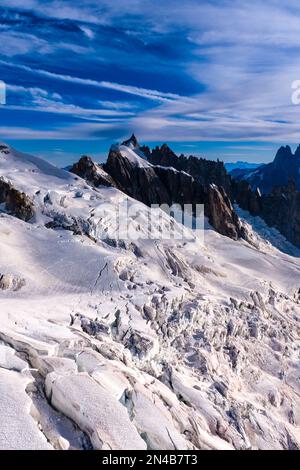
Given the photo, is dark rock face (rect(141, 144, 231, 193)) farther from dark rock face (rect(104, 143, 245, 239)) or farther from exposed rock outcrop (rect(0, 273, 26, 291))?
exposed rock outcrop (rect(0, 273, 26, 291))

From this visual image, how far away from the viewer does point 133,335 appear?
37906 mm

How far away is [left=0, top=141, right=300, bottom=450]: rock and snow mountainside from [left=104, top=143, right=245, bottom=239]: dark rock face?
94.2ft

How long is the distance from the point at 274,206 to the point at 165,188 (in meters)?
56.0

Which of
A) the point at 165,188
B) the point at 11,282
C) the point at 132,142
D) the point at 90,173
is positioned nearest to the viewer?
the point at 11,282

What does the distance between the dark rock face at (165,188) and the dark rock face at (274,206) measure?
37.4 m

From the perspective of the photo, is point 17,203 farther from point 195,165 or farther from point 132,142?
point 195,165

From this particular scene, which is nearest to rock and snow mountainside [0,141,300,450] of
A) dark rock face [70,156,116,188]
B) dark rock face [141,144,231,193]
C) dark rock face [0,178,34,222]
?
dark rock face [0,178,34,222]

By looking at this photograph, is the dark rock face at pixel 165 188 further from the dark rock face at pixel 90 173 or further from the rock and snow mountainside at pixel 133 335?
the rock and snow mountainside at pixel 133 335

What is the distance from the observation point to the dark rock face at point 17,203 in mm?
63188

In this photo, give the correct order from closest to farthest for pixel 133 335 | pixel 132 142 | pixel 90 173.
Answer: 1. pixel 133 335
2. pixel 90 173
3. pixel 132 142

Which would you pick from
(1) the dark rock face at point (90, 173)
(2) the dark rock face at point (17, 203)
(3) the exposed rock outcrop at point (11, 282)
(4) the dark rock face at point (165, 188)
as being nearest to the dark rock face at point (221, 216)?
(4) the dark rock face at point (165, 188)

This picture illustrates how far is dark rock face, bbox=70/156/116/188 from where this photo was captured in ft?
318

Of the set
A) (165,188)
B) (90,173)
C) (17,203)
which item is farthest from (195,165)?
(17,203)

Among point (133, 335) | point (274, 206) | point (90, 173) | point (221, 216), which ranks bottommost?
point (133, 335)
